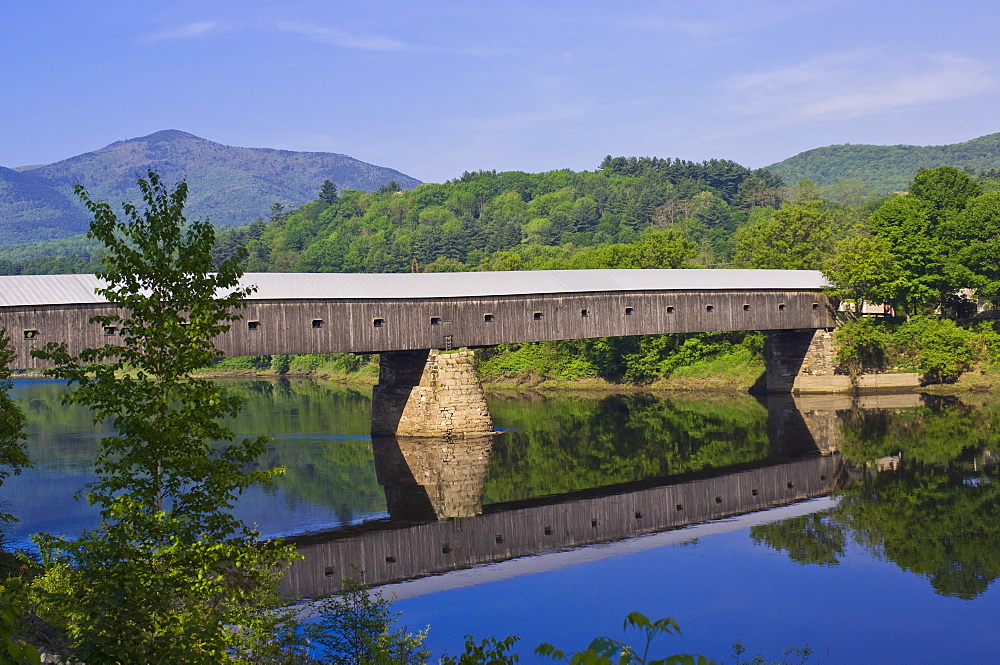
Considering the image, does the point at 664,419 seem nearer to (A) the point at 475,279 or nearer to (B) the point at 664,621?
(A) the point at 475,279

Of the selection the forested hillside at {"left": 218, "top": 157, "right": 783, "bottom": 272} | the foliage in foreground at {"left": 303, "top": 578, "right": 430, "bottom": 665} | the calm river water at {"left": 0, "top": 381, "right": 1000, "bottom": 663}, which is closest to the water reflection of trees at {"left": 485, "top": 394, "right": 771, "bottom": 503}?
the calm river water at {"left": 0, "top": 381, "right": 1000, "bottom": 663}

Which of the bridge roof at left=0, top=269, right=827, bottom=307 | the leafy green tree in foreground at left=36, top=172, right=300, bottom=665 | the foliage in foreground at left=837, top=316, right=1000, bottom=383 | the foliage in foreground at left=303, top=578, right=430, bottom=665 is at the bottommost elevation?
the foliage in foreground at left=303, top=578, right=430, bottom=665

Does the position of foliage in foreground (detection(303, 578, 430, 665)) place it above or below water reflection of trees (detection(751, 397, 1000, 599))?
above

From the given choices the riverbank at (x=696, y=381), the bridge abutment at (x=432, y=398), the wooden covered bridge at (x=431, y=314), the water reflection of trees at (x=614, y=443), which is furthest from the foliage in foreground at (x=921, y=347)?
the bridge abutment at (x=432, y=398)

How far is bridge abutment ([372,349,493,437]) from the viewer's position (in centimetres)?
3522

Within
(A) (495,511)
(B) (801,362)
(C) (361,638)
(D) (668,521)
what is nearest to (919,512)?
(D) (668,521)

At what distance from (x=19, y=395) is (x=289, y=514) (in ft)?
143

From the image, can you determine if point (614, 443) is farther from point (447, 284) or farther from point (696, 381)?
point (696, 381)

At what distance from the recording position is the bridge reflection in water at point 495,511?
780 inches

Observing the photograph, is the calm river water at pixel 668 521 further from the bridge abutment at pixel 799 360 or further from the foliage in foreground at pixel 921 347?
the bridge abutment at pixel 799 360

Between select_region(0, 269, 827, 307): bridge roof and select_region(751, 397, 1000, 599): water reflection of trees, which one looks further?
select_region(0, 269, 827, 307): bridge roof

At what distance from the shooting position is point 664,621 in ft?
15.3

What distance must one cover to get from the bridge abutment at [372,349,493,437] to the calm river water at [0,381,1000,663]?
1211mm

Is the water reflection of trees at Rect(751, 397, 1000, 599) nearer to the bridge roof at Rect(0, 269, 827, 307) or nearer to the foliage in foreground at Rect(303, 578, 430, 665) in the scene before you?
the foliage in foreground at Rect(303, 578, 430, 665)
